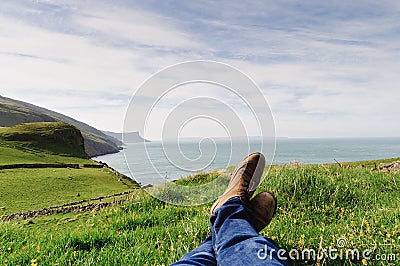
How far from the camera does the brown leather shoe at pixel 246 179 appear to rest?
3.58 metres

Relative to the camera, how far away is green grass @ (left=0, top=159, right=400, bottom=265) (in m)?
3.20

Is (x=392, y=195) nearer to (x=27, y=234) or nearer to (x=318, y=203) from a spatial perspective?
(x=318, y=203)

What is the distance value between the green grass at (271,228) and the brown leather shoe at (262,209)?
0.87 feet

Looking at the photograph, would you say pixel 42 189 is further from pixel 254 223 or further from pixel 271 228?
pixel 254 223

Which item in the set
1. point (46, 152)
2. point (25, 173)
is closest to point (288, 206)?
point (25, 173)

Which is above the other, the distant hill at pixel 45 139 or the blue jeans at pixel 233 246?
the blue jeans at pixel 233 246

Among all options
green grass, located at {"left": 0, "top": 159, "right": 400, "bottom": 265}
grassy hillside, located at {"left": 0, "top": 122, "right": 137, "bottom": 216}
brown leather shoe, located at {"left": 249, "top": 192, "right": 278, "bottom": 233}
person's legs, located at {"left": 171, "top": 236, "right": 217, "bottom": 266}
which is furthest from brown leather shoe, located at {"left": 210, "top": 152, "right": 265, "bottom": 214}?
grassy hillside, located at {"left": 0, "top": 122, "right": 137, "bottom": 216}

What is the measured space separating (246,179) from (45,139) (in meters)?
64.5

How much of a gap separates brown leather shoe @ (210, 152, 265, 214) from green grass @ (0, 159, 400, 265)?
0.49m

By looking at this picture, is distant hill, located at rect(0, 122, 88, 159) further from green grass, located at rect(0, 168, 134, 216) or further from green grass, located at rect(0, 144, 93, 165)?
green grass, located at rect(0, 168, 134, 216)

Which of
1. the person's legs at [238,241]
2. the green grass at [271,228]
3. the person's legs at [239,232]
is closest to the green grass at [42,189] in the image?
the green grass at [271,228]

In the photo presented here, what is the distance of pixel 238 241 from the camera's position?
7.89 ft

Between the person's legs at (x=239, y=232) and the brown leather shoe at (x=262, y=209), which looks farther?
the brown leather shoe at (x=262, y=209)

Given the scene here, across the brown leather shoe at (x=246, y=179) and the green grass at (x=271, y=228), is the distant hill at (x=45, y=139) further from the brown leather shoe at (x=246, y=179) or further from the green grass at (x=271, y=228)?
the brown leather shoe at (x=246, y=179)
